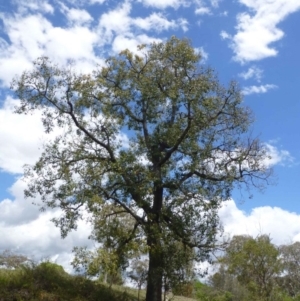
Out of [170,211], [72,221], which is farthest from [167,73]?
[72,221]

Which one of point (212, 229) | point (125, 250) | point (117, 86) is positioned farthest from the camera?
point (117, 86)

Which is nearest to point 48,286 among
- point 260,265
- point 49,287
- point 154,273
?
point 49,287

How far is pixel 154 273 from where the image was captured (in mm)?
18906

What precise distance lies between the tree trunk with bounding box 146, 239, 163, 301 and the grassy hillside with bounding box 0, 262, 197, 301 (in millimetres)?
1674

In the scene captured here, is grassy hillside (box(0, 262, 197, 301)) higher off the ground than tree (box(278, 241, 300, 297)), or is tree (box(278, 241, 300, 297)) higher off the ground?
tree (box(278, 241, 300, 297))

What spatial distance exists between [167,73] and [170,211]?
5808 mm

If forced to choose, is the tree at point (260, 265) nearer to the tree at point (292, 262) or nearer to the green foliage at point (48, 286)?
A: the green foliage at point (48, 286)

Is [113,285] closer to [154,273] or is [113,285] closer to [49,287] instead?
[154,273]

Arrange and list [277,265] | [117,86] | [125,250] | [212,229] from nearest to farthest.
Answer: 1. [125,250]
2. [212,229]
3. [117,86]
4. [277,265]

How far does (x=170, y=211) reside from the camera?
64.1 ft

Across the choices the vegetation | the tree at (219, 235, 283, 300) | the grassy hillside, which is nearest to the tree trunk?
the vegetation

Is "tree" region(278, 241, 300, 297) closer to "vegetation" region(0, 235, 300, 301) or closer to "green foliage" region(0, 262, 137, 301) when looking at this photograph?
"vegetation" region(0, 235, 300, 301)

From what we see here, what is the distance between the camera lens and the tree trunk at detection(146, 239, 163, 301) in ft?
59.7

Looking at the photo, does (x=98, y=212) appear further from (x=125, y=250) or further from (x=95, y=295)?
(x=95, y=295)
